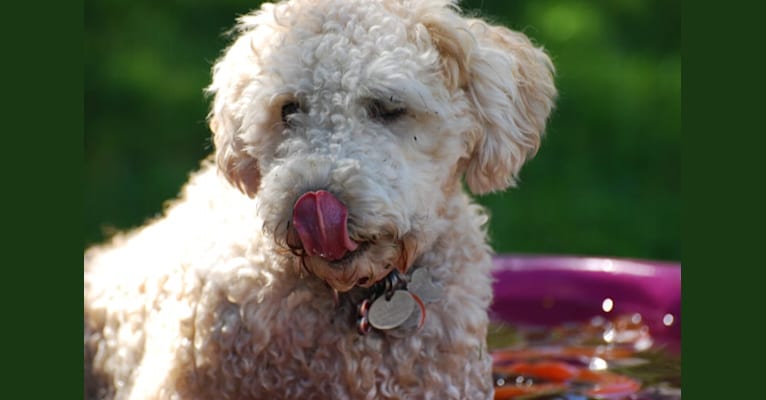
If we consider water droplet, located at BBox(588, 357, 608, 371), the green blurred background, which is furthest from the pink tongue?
the green blurred background

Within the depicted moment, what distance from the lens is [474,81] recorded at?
9.21ft

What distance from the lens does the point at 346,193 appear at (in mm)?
2422

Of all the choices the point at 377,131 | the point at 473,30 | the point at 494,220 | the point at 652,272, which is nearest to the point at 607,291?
the point at 652,272

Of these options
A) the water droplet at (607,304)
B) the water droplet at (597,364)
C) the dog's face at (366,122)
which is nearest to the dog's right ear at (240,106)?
the dog's face at (366,122)

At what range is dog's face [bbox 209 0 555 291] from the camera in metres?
2.46

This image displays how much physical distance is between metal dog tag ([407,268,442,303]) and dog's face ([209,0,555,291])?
0.44 ft

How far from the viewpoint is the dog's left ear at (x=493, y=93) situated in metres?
2.76

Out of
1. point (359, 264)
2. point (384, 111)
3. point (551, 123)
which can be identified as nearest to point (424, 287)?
A: point (359, 264)

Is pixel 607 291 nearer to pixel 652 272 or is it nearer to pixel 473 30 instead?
pixel 652 272

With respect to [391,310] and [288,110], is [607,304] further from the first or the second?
[288,110]

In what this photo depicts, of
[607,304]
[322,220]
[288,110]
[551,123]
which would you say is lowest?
[607,304]

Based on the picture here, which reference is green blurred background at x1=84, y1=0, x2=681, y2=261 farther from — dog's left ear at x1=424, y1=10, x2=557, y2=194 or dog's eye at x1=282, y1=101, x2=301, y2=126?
dog's eye at x1=282, y1=101, x2=301, y2=126

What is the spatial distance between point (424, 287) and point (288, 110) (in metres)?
0.57

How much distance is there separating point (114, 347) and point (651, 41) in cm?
425
